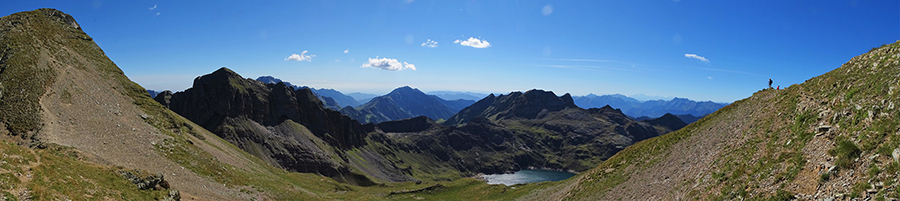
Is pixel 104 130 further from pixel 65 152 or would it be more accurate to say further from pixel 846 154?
pixel 846 154

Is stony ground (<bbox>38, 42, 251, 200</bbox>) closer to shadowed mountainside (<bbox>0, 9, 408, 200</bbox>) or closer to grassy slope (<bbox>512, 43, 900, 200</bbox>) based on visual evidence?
shadowed mountainside (<bbox>0, 9, 408, 200</bbox>)

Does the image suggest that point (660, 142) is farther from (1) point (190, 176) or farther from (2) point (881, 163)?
(1) point (190, 176)

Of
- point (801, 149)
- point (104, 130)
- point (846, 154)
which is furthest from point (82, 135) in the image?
point (801, 149)

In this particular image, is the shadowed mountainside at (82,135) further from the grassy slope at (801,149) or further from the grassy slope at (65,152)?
the grassy slope at (801,149)

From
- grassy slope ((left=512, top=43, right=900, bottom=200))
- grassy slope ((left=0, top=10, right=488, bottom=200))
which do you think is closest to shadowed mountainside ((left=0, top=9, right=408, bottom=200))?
grassy slope ((left=0, top=10, right=488, bottom=200))

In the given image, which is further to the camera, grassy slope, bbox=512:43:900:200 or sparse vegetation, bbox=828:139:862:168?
sparse vegetation, bbox=828:139:862:168

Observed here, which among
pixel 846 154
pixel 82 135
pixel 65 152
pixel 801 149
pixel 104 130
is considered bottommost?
pixel 65 152

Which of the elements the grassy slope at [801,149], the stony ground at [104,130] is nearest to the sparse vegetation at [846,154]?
the grassy slope at [801,149]

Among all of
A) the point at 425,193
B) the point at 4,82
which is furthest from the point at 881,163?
the point at 4,82

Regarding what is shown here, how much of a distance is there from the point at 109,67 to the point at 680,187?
118037 mm

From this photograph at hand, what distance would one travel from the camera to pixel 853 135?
2047 cm

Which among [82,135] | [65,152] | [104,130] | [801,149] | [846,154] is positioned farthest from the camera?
[104,130]

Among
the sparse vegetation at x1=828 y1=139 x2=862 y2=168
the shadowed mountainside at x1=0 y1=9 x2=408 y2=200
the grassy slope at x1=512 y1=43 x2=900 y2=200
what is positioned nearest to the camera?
the grassy slope at x1=512 y1=43 x2=900 y2=200

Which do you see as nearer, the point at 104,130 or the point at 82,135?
the point at 82,135
